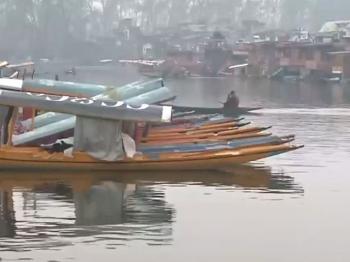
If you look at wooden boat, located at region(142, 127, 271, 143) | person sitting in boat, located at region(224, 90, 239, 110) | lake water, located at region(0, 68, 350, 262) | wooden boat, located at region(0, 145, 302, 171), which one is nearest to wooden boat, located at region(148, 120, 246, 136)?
wooden boat, located at region(142, 127, 271, 143)

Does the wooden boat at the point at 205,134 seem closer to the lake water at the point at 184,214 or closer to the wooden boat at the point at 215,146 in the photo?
the wooden boat at the point at 215,146

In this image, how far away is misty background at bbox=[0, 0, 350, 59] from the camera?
140m

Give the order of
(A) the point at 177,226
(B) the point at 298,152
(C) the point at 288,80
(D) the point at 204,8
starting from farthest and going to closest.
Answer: (D) the point at 204,8 < (C) the point at 288,80 < (B) the point at 298,152 < (A) the point at 177,226

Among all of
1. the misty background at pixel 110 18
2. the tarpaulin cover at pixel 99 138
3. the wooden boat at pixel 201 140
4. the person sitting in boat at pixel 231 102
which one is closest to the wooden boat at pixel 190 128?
the wooden boat at pixel 201 140

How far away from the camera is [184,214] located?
14.1 m

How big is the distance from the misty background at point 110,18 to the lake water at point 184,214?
115156 mm

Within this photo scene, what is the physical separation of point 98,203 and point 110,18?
15971cm

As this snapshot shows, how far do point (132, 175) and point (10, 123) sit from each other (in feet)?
8.80

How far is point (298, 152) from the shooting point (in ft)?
70.7

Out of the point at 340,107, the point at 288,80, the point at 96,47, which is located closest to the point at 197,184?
the point at 340,107

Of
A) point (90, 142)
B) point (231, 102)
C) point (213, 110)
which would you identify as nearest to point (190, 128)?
point (90, 142)

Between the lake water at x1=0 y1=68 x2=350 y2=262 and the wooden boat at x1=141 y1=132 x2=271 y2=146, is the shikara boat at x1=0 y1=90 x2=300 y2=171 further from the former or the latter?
the wooden boat at x1=141 y1=132 x2=271 y2=146

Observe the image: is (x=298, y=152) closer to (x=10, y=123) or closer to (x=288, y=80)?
(x=10, y=123)

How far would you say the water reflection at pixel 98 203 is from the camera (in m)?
12.4
